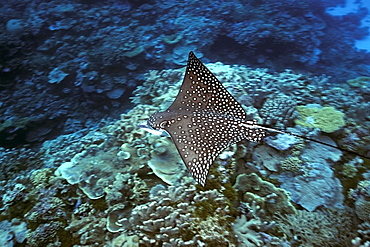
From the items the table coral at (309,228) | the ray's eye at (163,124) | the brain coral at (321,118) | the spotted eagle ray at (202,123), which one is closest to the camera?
the table coral at (309,228)

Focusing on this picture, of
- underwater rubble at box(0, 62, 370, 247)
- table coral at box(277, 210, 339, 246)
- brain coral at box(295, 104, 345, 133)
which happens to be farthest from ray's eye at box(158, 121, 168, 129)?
brain coral at box(295, 104, 345, 133)

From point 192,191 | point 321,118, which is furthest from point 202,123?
point 321,118

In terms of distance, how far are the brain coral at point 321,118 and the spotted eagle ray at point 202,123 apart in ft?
3.62

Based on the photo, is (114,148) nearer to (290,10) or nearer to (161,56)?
(161,56)

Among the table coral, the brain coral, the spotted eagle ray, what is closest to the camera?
the table coral

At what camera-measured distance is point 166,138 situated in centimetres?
338

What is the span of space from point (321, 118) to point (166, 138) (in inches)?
83.0

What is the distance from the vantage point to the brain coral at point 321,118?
3369 mm

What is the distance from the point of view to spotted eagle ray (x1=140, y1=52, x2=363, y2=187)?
Answer: 8.35 feet

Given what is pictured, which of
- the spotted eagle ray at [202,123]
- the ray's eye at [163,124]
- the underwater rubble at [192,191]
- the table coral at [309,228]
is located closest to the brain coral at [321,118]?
the underwater rubble at [192,191]

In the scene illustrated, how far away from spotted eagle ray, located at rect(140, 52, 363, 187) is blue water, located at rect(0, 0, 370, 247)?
431 millimetres

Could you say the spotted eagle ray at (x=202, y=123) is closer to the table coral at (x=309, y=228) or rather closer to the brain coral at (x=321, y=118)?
the table coral at (x=309, y=228)

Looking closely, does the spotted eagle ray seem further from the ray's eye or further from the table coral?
the table coral

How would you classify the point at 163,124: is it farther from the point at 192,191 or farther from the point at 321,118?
the point at 321,118
